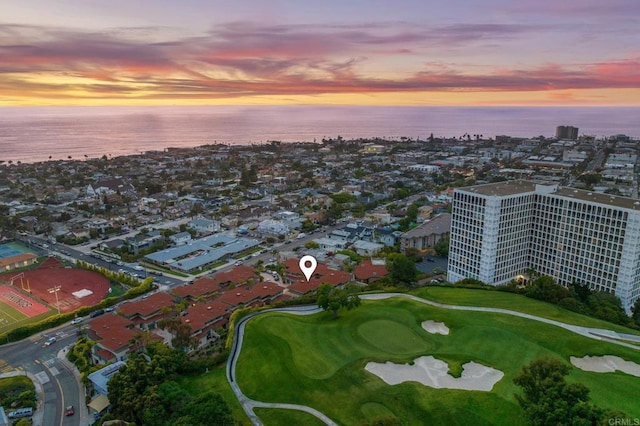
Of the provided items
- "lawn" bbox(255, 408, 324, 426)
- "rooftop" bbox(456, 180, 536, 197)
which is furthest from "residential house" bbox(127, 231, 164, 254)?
"rooftop" bbox(456, 180, 536, 197)

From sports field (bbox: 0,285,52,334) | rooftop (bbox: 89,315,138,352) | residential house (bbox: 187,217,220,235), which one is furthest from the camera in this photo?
residential house (bbox: 187,217,220,235)

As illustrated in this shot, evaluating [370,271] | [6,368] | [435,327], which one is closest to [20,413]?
[6,368]

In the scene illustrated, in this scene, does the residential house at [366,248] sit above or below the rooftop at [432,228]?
below

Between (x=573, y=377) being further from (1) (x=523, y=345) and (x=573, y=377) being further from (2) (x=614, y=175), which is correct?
(2) (x=614, y=175)

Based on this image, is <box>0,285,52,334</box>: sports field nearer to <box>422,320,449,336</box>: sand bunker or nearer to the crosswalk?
the crosswalk

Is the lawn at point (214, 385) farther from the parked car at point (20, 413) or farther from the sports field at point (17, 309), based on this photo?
the sports field at point (17, 309)

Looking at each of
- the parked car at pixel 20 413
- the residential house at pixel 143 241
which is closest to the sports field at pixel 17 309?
the parked car at pixel 20 413
